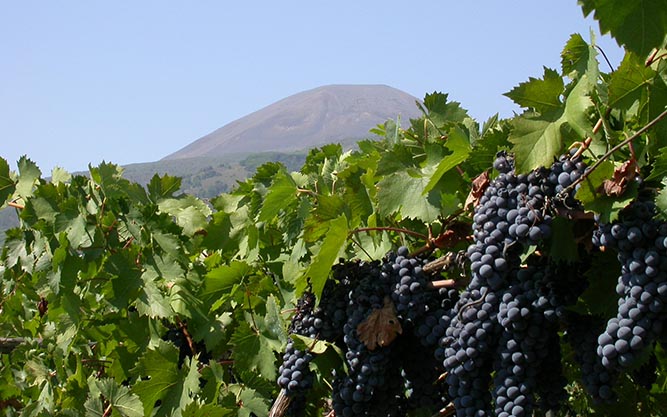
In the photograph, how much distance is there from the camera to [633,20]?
4.52ft

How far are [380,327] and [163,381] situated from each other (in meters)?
1.27

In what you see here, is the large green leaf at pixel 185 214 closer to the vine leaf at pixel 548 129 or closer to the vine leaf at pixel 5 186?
the vine leaf at pixel 5 186

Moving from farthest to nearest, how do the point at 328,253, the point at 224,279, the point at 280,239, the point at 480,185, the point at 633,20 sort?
the point at 280,239, the point at 224,279, the point at 328,253, the point at 480,185, the point at 633,20

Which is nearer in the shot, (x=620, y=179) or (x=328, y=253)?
(x=620, y=179)

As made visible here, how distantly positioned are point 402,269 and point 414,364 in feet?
1.03

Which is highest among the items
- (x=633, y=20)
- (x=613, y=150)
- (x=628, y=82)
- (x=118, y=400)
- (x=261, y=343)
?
(x=633, y=20)

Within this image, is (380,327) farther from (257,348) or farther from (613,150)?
(613,150)

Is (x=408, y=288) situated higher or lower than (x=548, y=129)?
lower

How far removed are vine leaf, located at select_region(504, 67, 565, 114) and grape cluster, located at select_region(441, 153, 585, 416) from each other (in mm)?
139

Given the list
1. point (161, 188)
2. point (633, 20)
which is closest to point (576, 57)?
point (633, 20)

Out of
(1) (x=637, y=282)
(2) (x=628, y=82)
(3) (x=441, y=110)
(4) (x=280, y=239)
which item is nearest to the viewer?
(1) (x=637, y=282)

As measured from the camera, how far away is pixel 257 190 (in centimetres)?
386

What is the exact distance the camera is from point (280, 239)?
3924mm

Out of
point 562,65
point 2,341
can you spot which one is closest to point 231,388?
point 562,65
